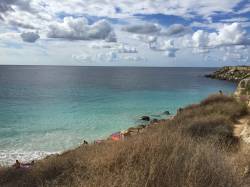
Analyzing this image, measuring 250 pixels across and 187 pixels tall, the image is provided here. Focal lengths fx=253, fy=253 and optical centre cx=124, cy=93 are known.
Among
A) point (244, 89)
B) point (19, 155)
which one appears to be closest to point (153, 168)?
point (19, 155)

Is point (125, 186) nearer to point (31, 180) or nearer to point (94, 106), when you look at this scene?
point (31, 180)

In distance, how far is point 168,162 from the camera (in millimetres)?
4996

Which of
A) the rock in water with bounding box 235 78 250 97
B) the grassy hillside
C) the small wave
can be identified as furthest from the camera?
the rock in water with bounding box 235 78 250 97

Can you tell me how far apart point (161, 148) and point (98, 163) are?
1.49 meters

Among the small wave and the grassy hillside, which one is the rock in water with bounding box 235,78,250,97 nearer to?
the grassy hillside

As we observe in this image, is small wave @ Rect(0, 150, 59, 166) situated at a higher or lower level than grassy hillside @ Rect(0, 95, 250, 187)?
lower

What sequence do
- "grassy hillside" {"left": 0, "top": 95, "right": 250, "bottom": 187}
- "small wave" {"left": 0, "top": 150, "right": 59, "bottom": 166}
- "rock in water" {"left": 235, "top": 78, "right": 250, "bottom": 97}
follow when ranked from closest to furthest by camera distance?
"grassy hillside" {"left": 0, "top": 95, "right": 250, "bottom": 187} → "small wave" {"left": 0, "top": 150, "right": 59, "bottom": 166} → "rock in water" {"left": 235, "top": 78, "right": 250, "bottom": 97}

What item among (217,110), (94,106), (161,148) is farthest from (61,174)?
(94,106)

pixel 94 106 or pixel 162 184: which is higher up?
pixel 162 184

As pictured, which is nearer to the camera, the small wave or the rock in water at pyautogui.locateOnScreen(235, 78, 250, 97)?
the small wave

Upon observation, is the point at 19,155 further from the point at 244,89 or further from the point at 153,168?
the point at 244,89

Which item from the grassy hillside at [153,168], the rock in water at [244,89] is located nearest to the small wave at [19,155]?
the grassy hillside at [153,168]

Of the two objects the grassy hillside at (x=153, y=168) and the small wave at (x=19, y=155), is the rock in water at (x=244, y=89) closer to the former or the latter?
the grassy hillside at (x=153, y=168)

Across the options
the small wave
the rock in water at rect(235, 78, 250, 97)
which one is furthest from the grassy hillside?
the rock in water at rect(235, 78, 250, 97)
